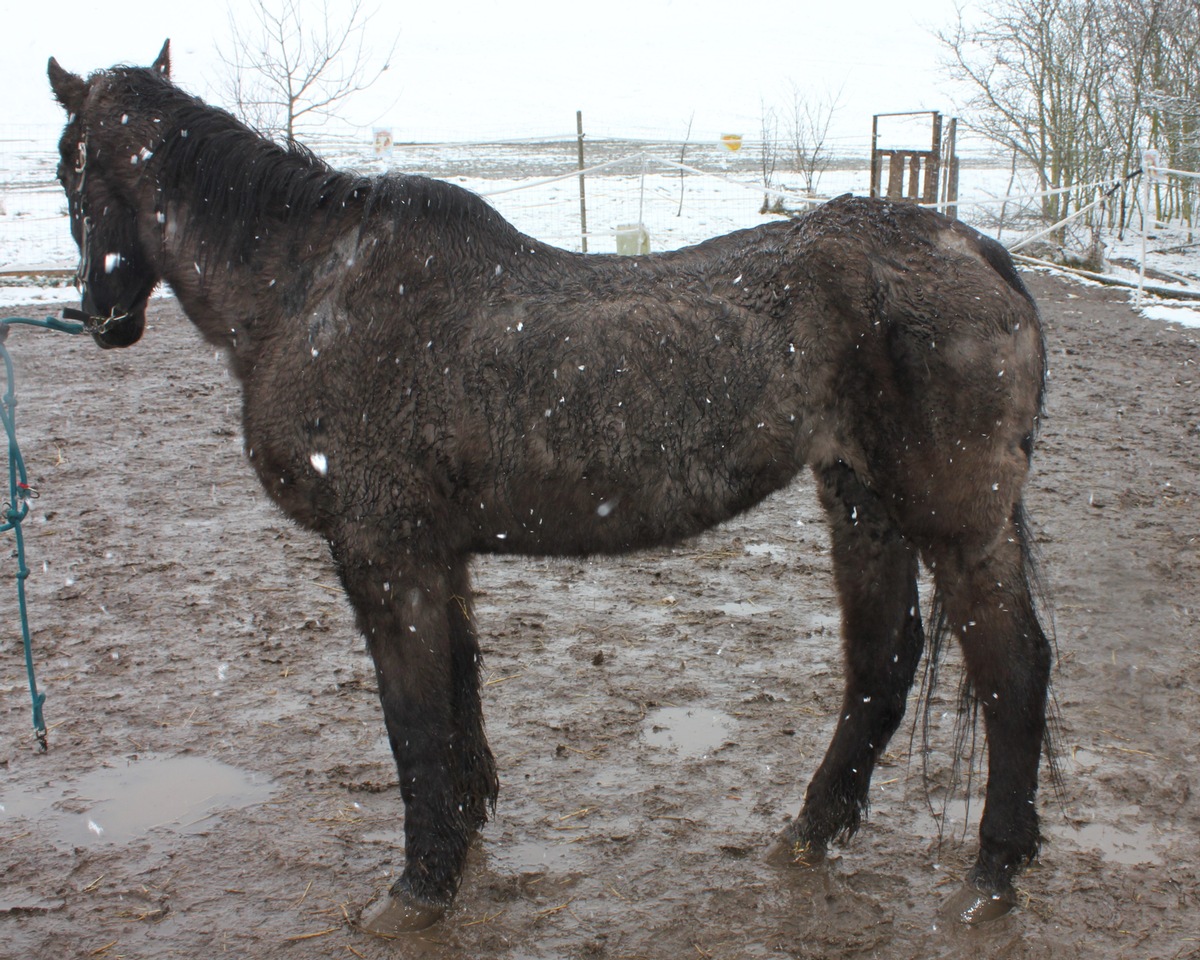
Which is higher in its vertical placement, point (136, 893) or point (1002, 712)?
point (1002, 712)

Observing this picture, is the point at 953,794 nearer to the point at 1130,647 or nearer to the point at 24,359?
the point at 1130,647

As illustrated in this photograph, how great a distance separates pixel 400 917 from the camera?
2.79 m

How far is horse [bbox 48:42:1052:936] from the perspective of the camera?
8.86 feet

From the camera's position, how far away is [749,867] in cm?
304

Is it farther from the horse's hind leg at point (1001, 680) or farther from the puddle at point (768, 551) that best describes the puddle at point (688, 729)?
the puddle at point (768, 551)

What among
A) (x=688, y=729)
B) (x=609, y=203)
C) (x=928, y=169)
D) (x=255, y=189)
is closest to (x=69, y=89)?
(x=255, y=189)

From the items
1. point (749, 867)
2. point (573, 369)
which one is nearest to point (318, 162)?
point (573, 369)

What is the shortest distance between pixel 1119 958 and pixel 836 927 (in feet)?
2.34

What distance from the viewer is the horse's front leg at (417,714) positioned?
277 centimetres

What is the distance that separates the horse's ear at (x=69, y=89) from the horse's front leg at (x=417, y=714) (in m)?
1.62

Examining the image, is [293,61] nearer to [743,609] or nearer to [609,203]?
[609,203]

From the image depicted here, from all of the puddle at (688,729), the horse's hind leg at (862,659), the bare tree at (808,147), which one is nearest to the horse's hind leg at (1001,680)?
the horse's hind leg at (862,659)

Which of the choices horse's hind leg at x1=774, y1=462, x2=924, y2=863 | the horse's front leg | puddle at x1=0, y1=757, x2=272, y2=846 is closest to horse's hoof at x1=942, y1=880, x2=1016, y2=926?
horse's hind leg at x1=774, y1=462, x2=924, y2=863

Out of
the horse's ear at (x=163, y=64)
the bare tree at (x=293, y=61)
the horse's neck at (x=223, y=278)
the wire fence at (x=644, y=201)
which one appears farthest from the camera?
the wire fence at (x=644, y=201)
